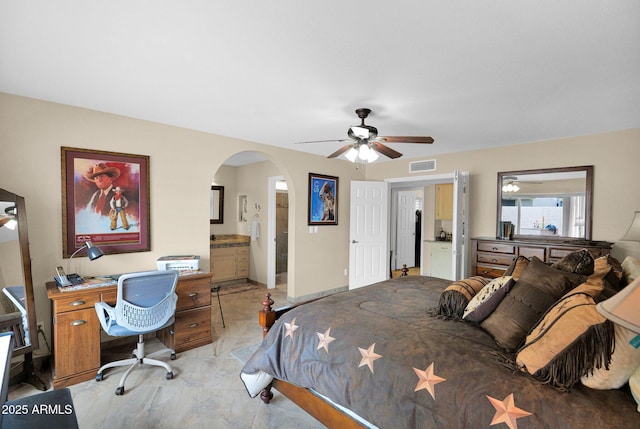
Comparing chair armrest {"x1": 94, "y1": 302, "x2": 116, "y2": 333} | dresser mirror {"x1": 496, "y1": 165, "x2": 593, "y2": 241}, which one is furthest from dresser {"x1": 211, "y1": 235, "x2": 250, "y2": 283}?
dresser mirror {"x1": 496, "y1": 165, "x2": 593, "y2": 241}

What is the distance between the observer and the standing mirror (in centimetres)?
235

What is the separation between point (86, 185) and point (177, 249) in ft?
3.55

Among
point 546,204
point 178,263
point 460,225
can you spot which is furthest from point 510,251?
point 178,263

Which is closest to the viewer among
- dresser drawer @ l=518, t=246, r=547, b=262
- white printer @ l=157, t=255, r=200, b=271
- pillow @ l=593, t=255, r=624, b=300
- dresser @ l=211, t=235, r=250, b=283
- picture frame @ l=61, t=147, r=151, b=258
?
pillow @ l=593, t=255, r=624, b=300

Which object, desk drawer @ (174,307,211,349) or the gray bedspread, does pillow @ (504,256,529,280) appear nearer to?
the gray bedspread

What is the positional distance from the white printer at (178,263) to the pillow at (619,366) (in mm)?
3196

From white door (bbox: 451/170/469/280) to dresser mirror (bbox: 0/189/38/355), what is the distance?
4407 millimetres

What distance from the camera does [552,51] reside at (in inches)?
71.9

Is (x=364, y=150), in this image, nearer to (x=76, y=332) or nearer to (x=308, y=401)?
(x=308, y=401)

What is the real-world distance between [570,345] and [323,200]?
13.4 feet

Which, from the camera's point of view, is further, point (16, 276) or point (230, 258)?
point (230, 258)

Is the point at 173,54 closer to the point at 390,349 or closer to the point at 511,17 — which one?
the point at 511,17

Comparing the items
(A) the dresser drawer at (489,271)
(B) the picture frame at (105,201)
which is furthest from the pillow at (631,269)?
(B) the picture frame at (105,201)

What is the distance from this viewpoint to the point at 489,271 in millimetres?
4004
